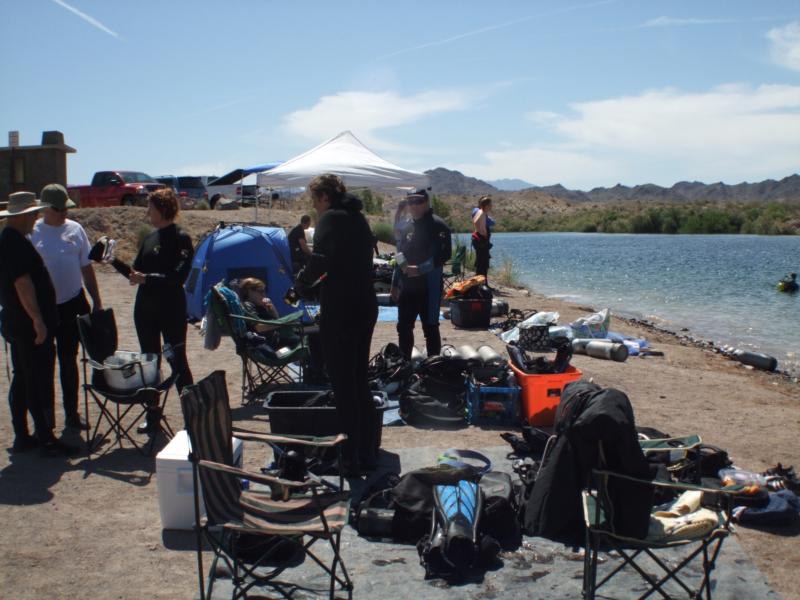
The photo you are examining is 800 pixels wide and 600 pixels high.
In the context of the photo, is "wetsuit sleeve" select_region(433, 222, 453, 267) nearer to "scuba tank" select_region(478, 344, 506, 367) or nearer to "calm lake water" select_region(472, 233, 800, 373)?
"scuba tank" select_region(478, 344, 506, 367)


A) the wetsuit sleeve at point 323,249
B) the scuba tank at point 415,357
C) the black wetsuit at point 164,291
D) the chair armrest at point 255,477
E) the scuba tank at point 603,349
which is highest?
the wetsuit sleeve at point 323,249

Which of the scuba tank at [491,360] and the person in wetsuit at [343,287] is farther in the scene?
the scuba tank at [491,360]

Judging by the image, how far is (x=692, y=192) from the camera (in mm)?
147250

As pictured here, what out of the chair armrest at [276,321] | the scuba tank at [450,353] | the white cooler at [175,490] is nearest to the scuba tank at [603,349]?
the scuba tank at [450,353]

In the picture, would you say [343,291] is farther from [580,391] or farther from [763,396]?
[763,396]

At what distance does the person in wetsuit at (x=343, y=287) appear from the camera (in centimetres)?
426

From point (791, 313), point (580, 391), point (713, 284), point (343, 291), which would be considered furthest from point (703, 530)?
point (713, 284)

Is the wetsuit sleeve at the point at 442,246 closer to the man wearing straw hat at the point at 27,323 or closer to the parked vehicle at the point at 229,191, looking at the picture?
the man wearing straw hat at the point at 27,323

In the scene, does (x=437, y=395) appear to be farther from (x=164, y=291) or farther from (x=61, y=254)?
(x=61, y=254)

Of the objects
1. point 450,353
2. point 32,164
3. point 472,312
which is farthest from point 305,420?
point 32,164

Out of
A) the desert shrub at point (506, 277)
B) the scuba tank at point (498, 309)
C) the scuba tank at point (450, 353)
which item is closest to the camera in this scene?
the scuba tank at point (450, 353)

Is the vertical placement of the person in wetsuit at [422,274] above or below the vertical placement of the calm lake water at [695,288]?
above

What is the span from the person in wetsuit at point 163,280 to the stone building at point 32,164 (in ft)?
61.2

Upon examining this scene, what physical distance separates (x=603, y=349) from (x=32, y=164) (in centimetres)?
1912
